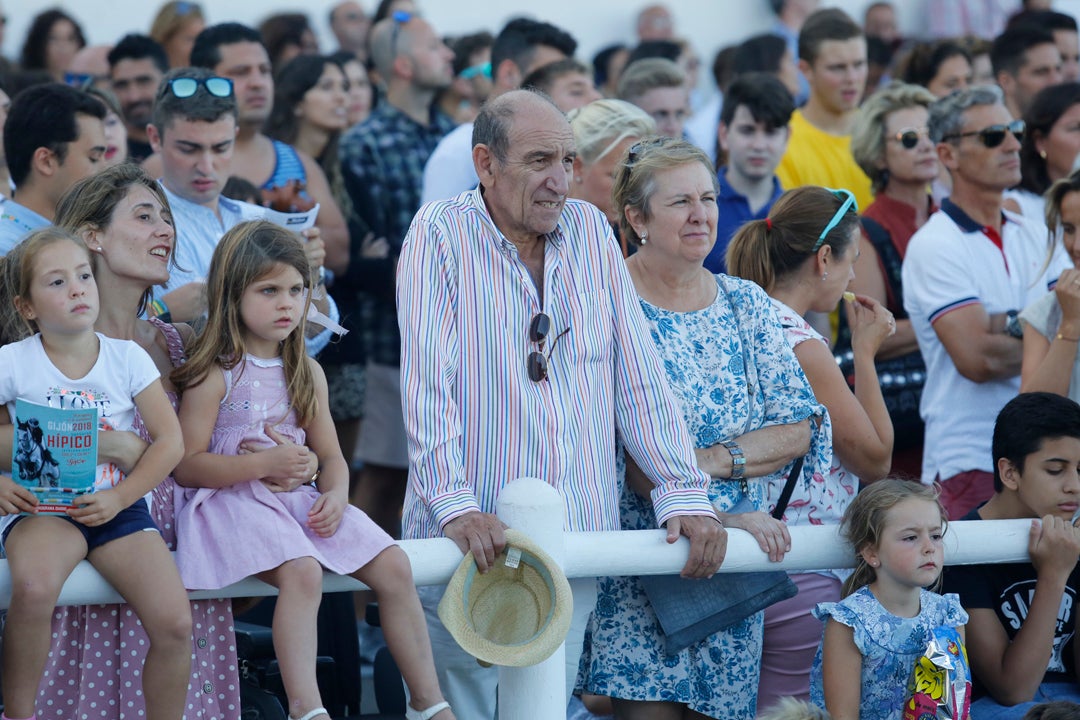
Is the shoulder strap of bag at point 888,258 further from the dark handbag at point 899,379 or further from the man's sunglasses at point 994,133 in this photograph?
the man's sunglasses at point 994,133

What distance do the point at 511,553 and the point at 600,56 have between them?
7109mm

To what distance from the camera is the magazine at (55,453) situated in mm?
2818

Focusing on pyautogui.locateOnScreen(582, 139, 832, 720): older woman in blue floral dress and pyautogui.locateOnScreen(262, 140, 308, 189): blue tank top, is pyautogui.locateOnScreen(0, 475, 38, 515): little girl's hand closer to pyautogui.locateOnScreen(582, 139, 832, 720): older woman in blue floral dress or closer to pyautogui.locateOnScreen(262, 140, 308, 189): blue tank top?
pyautogui.locateOnScreen(582, 139, 832, 720): older woman in blue floral dress

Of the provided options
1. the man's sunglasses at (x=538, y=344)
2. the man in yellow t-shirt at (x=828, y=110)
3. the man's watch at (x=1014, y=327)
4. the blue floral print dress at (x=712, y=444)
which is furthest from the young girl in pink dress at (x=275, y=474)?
the man in yellow t-shirt at (x=828, y=110)

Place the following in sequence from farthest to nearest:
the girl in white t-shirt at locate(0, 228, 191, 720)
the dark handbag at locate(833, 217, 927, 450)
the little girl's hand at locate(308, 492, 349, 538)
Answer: the dark handbag at locate(833, 217, 927, 450) < the little girl's hand at locate(308, 492, 349, 538) < the girl in white t-shirt at locate(0, 228, 191, 720)

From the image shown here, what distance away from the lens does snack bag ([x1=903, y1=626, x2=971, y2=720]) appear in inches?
125

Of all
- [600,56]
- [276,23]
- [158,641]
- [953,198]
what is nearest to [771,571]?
[158,641]

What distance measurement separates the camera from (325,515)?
310cm

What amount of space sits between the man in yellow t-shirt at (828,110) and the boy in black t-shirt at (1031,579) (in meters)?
2.64

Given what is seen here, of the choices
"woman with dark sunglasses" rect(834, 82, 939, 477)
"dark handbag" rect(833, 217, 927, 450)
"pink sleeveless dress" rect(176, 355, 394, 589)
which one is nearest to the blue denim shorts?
"pink sleeveless dress" rect(176, 355, 394, 589)

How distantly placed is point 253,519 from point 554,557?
2.09 feet

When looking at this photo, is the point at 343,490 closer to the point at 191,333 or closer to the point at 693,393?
the point at 191,333

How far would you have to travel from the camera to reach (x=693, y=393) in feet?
12.0

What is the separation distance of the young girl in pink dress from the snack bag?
104 cm
